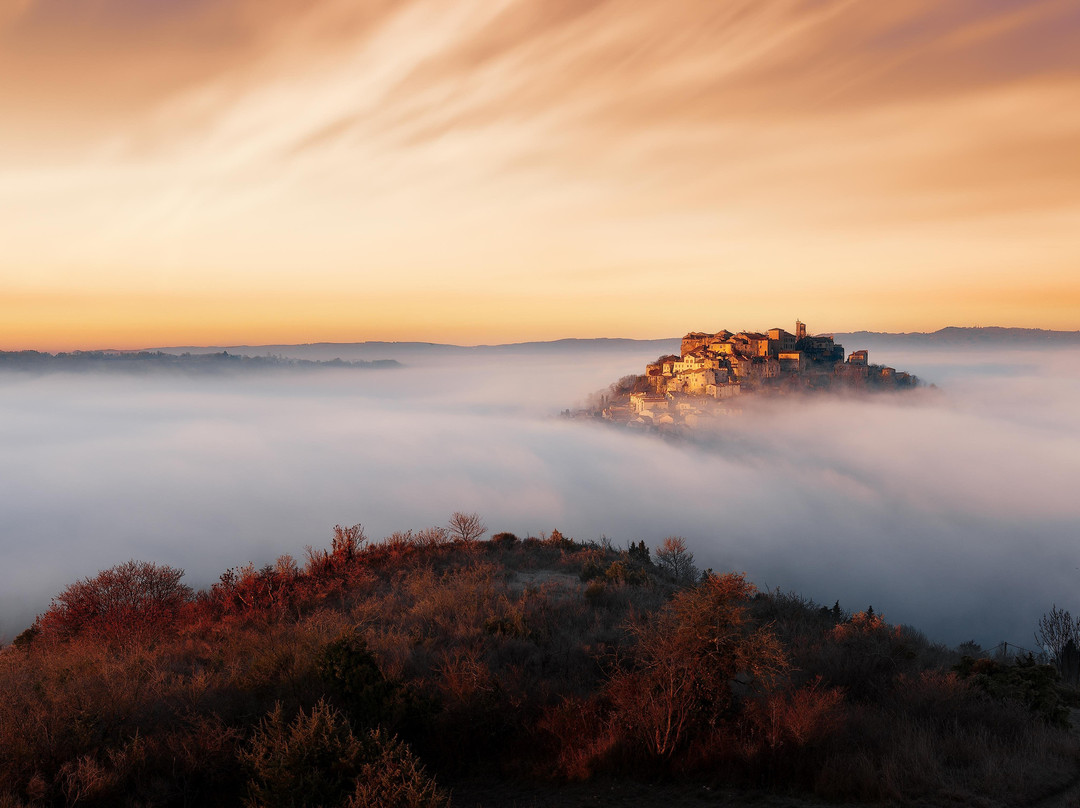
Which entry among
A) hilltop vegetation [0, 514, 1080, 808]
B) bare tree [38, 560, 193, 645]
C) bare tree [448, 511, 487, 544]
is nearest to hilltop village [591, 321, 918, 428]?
bare tree [448, 511, 487, 544]

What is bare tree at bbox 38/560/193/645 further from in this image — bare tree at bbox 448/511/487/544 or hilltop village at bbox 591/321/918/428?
hilltop village at bbox 591/321/918/428

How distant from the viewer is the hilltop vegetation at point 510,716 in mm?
7422

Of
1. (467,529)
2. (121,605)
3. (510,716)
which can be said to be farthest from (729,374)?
(510,716)

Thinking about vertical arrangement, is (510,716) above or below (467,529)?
above

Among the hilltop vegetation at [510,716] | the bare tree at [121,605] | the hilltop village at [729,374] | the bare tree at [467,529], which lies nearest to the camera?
the hilltop vegetation at [510,716]

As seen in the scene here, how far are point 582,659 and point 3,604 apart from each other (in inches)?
3763

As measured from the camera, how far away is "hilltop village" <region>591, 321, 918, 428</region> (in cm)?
14412

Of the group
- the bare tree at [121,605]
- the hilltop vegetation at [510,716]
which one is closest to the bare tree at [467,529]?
the bare tree at [121,605]

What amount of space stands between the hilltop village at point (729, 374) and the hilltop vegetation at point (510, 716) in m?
133

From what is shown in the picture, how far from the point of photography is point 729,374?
5591 inches

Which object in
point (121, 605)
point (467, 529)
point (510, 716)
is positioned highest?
point (510, 716)

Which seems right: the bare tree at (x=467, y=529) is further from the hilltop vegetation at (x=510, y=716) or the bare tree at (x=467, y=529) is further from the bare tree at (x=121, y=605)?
the hilltop vegetation at (x=510, y=716)

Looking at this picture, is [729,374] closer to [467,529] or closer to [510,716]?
[467,529]

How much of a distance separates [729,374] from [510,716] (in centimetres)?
14045
